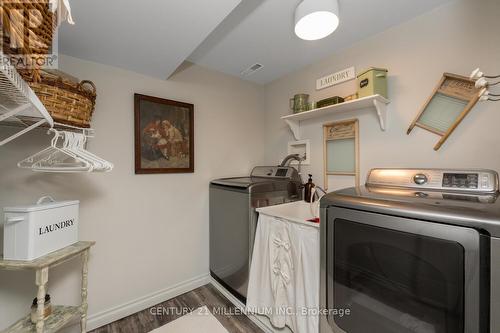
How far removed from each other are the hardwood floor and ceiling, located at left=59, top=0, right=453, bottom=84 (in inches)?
81.8

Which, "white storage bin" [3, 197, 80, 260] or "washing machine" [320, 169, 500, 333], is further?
"white storage bin" [3, 197, 80, 260]

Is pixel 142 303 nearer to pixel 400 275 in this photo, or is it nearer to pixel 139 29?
pixel 400 275

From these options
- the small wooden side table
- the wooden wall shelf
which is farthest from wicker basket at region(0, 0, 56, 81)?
the wooden wall shelf

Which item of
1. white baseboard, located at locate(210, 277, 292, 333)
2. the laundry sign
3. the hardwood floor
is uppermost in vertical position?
the laundry sign

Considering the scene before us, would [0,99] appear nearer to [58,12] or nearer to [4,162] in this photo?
[58,12]

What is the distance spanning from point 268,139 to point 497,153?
74.0 inches

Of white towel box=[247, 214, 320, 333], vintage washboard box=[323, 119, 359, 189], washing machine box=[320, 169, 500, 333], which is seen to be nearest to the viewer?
washing machine box=[320, 169, 500, 333]

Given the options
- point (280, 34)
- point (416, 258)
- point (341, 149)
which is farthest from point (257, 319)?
point (280, 34)

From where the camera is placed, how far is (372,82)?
4.80 feet

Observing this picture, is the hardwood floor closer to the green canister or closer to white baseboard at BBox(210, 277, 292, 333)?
white baseboard at BBox(210, 277, 292, 333)

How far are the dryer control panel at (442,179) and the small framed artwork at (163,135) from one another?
1617 mm

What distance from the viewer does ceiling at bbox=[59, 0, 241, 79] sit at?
1.07 meters

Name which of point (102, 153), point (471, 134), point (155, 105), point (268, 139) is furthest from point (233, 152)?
point (471, 134)

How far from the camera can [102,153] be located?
64.1 inches
